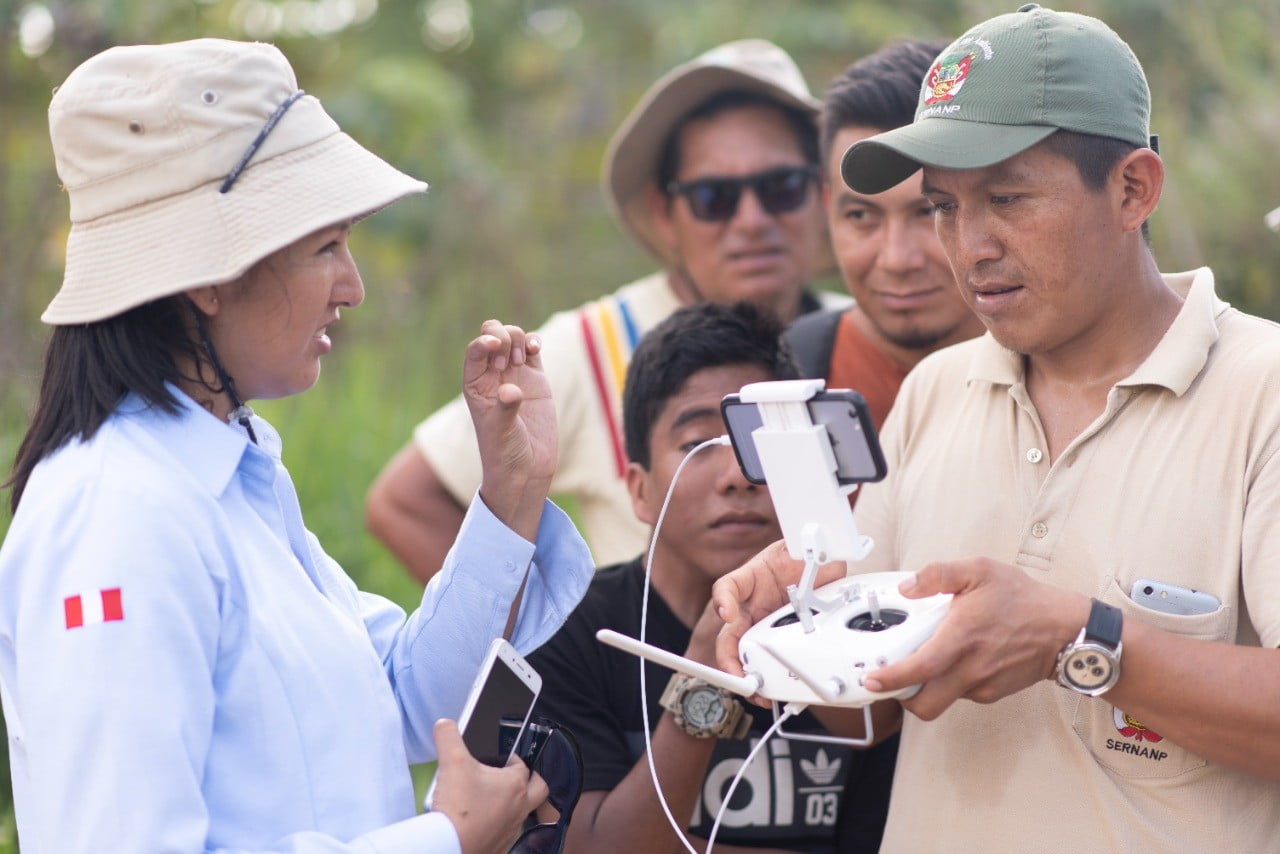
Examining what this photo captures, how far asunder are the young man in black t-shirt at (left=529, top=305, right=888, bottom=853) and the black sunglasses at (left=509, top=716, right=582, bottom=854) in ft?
0.96

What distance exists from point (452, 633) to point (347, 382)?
12.2ft

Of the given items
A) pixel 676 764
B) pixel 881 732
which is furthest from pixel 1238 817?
pixel 676 764

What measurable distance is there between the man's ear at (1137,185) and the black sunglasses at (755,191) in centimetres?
163

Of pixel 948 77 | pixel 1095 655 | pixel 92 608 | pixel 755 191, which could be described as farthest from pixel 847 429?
pixel 755 191

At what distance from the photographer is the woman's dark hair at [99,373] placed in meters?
1.85

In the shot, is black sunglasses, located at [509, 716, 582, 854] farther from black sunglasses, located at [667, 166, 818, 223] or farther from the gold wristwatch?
black sunglasses, located at [667, 166, 818, 223]

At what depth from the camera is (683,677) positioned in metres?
2.51

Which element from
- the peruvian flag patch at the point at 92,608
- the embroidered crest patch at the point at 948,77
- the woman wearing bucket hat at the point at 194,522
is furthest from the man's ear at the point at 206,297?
the embroidered crest patch at the point at 948,77

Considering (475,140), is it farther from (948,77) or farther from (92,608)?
(92,608)

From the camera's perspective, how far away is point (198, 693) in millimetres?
1738

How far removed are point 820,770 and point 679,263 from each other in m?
1.70

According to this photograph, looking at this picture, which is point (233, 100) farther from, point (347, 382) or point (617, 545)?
point (347, 382)

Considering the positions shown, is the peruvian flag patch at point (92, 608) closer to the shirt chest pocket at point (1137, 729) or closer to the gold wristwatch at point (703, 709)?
the gold wristwatch at point (703, 709)

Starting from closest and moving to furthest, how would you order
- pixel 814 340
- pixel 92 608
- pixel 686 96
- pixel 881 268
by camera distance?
pixel 92 608 → pixel 881 268 → pixel 814 340 → pixel 686 96
